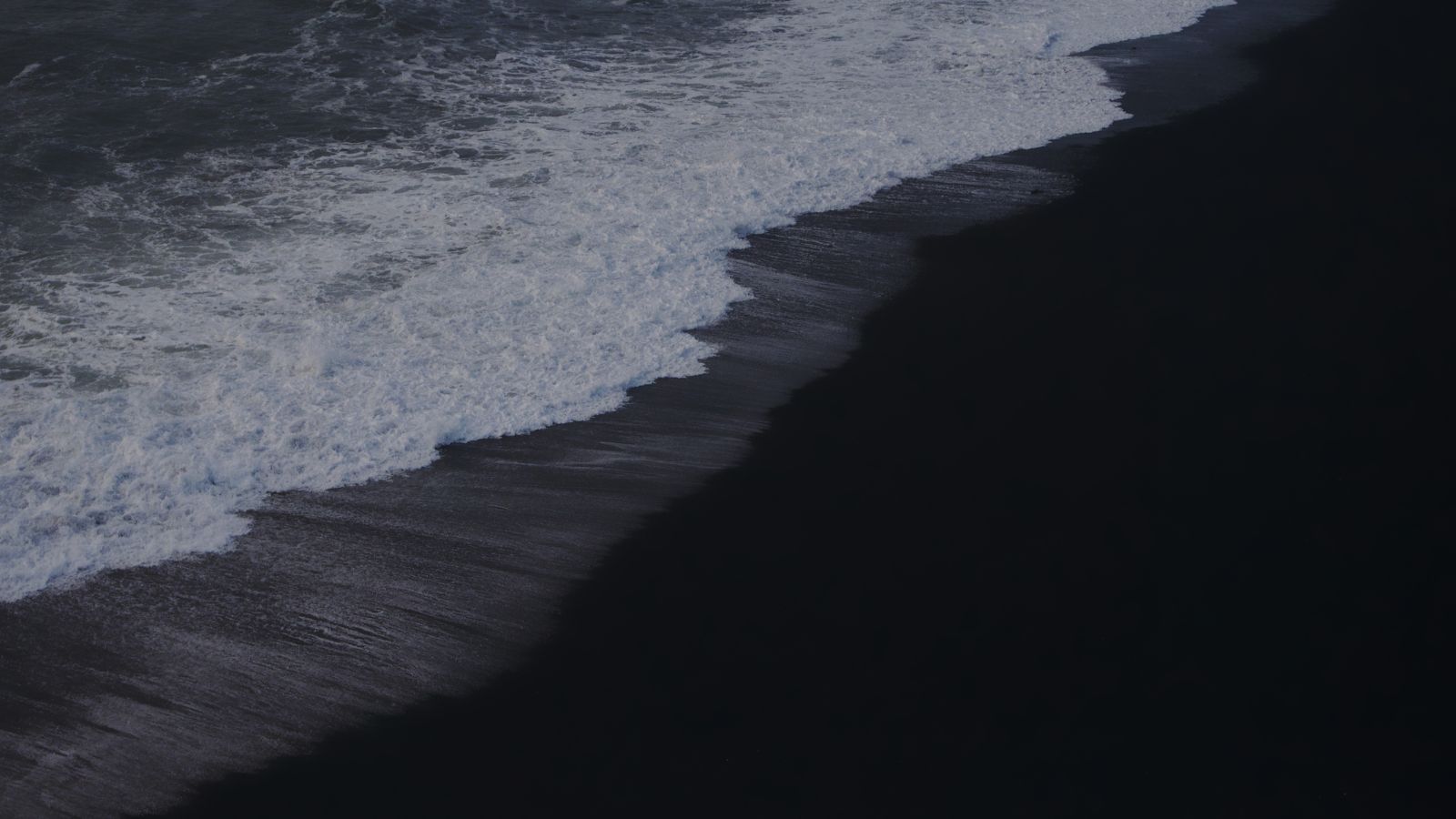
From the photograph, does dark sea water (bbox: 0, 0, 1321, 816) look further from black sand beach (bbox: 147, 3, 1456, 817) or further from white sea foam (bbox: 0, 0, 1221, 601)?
black sand beach (bbox: 147, 3, 1456, 817)

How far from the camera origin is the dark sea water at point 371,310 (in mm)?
6184

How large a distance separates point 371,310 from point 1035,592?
5419 mm

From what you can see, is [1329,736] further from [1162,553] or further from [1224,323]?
[1224,323]

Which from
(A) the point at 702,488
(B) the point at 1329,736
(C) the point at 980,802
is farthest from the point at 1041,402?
(C) the point at 980,802

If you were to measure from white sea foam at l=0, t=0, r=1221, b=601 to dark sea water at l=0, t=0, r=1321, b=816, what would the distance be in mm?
37

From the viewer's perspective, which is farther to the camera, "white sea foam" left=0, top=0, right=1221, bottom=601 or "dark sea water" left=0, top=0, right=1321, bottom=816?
"white sea foam" left=0, top=0, right=1221, bottom=601

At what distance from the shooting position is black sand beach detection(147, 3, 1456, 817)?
18.5 ft

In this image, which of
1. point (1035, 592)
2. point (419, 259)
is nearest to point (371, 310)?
point (419, 259)

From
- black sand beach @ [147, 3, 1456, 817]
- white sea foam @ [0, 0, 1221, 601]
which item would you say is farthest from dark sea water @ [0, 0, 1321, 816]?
black sand beach @ [147, 3, 1456, 817]

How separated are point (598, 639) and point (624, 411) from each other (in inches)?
92.7

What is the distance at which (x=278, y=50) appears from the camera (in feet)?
53.4

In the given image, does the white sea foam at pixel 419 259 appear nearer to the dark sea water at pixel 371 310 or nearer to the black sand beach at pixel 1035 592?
the dark sea water at pixel 371 310

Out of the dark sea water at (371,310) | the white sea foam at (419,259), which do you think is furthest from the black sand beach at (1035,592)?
the white sea foam at (419,259)

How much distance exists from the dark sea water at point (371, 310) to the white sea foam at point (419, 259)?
1.5 inches
